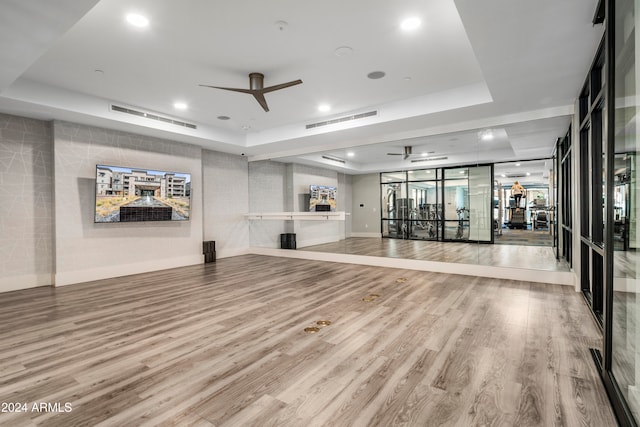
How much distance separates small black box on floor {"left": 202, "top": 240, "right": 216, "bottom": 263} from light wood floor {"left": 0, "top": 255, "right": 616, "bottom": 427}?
293 cm

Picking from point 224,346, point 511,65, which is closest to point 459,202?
point 511,65

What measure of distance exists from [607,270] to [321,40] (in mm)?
3506

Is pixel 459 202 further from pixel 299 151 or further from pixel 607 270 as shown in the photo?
pixel 607 270

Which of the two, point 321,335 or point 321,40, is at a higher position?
point 321,40

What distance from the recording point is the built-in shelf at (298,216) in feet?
26.8

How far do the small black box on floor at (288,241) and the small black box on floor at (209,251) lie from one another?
1.84 meters

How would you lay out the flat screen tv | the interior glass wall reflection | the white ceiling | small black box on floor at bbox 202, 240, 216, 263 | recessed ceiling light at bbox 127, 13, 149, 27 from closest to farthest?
1. the interior glass wall reflection
2. the white ceiling
3. recessed ceiling light at bbox 127, 13, 149, 27
4. the flat screen tv
5. small black box on floor at bbox 202, 240, 216, 263

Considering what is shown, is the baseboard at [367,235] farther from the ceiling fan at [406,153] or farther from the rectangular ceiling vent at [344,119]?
the rectangular ceiling vent at [344,119]

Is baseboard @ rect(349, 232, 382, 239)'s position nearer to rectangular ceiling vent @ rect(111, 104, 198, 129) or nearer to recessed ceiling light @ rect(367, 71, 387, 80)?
recessed ceiling light @ rect(367, 71, 387, 80)

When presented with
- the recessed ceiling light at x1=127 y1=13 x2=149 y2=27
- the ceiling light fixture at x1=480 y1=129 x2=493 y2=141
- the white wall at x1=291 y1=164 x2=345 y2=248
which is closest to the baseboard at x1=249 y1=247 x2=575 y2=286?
the white wall at x1=291 y1=164 x2=345 y2=248

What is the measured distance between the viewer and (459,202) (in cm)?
709

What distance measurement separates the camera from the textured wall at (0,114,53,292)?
528cm

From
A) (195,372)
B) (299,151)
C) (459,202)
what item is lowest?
(195,372)

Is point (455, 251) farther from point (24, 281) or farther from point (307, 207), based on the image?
point (24, 281)
